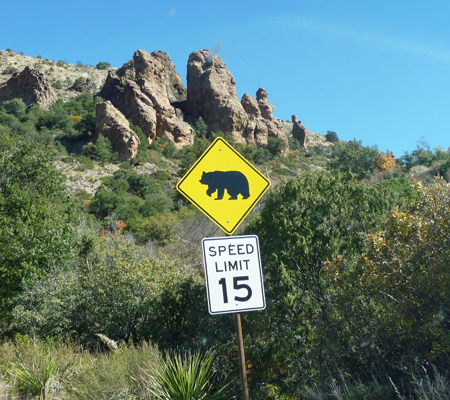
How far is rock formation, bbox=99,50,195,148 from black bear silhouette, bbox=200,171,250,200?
54656mm

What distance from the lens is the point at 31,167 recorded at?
13680mm

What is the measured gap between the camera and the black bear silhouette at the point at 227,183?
4391 mm

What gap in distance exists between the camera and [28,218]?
12.1 m

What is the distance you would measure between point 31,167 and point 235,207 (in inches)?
450

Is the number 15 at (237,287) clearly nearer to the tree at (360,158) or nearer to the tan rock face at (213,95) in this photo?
the tree at (360,158)

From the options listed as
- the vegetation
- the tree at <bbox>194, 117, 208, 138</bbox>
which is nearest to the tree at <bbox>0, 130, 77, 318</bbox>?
the vegetation

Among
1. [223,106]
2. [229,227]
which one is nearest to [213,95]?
[223,106]

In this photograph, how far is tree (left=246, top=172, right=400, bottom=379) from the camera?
7703 millimetres

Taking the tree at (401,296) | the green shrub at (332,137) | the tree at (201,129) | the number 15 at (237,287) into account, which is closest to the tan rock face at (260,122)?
the tree at (201,129)

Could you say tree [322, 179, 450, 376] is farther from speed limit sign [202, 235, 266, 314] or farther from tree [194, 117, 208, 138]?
tree [194, 117, 208, 138]

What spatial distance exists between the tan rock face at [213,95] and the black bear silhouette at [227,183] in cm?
6072

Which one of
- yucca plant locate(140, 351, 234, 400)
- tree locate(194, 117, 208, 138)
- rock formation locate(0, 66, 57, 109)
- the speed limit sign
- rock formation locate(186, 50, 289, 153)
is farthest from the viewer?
rock formation locate(186, 50, 289, 153)

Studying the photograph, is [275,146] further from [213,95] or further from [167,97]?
[167,97]

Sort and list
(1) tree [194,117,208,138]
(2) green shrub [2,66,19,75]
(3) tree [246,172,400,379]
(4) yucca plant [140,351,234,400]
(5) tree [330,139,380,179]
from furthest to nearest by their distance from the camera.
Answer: (2) green shrub [2,66,19,75]
(1) tree [194,117,208,138]
(5) tree [330,139,380,179]
(3) tree [246,172,400,379]
(4) yucca plant [140,351,234,400]
